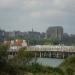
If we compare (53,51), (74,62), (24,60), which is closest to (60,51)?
(53,51)

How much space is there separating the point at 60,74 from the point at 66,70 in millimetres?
510

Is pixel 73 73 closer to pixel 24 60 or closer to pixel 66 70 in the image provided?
pixel 66 70

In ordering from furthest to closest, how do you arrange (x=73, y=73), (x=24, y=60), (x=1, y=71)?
(x=24, y=60) < (x=73, y=73) < (x=1, y=71)

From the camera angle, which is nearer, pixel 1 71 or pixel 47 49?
pixel 1 71

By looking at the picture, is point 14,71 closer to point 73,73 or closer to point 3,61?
point 3,61

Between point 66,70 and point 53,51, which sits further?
point 53,51

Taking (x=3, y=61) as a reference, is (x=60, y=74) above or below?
below

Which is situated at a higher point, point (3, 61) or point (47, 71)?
point (3, 61)

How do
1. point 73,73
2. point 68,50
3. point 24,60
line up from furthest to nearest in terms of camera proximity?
point 68,50 < point 24,60 < point 73,73

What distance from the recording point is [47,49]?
134375 millimetres

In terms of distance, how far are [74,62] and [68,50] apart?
336 ft

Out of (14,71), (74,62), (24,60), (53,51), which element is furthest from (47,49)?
(14,71)

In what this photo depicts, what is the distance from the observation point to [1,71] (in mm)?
16297

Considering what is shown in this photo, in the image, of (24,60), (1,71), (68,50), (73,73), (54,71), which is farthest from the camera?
(68,50)
